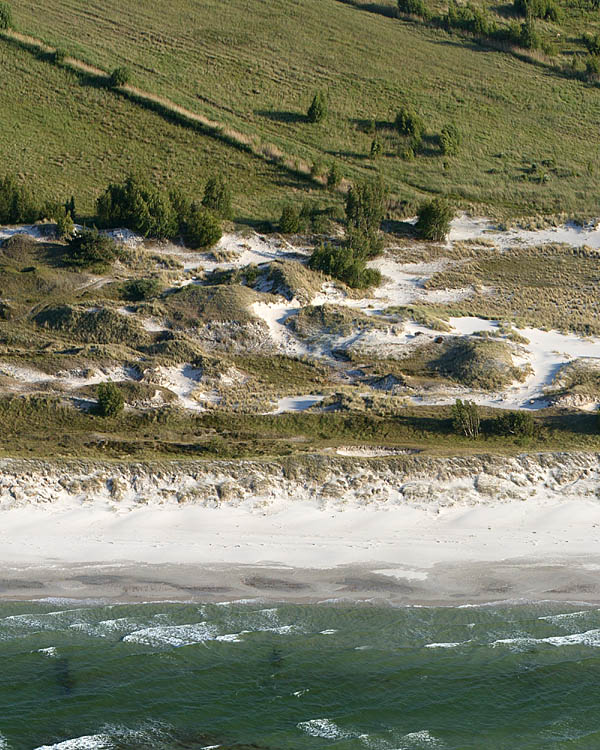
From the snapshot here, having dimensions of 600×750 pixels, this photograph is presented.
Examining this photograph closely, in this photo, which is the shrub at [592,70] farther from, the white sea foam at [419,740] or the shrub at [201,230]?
the white sea foam at [419,740]

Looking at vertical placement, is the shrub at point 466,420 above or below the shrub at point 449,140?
below

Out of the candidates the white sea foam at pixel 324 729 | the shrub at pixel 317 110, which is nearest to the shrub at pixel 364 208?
the shrub at pixel 317 110

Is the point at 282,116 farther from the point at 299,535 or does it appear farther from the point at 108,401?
the point at 299,535

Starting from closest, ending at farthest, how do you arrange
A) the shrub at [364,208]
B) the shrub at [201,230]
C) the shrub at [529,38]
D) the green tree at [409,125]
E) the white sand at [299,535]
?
the white sand at [299,535] → the shrub at [201,230] → the shrub at [364,208] → the green tree at [409,125] → the shrub at [529,38]

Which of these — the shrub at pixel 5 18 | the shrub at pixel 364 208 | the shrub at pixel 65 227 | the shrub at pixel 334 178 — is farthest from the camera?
the shrub at pixel 5 18

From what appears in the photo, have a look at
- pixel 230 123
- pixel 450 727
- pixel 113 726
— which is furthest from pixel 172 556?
pixel 230 123

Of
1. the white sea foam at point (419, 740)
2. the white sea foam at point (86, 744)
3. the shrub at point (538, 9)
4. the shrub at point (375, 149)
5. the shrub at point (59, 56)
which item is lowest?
the white sea foam at point (86, 744)

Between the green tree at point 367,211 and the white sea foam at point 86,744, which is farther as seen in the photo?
the green tree at point 367,211
